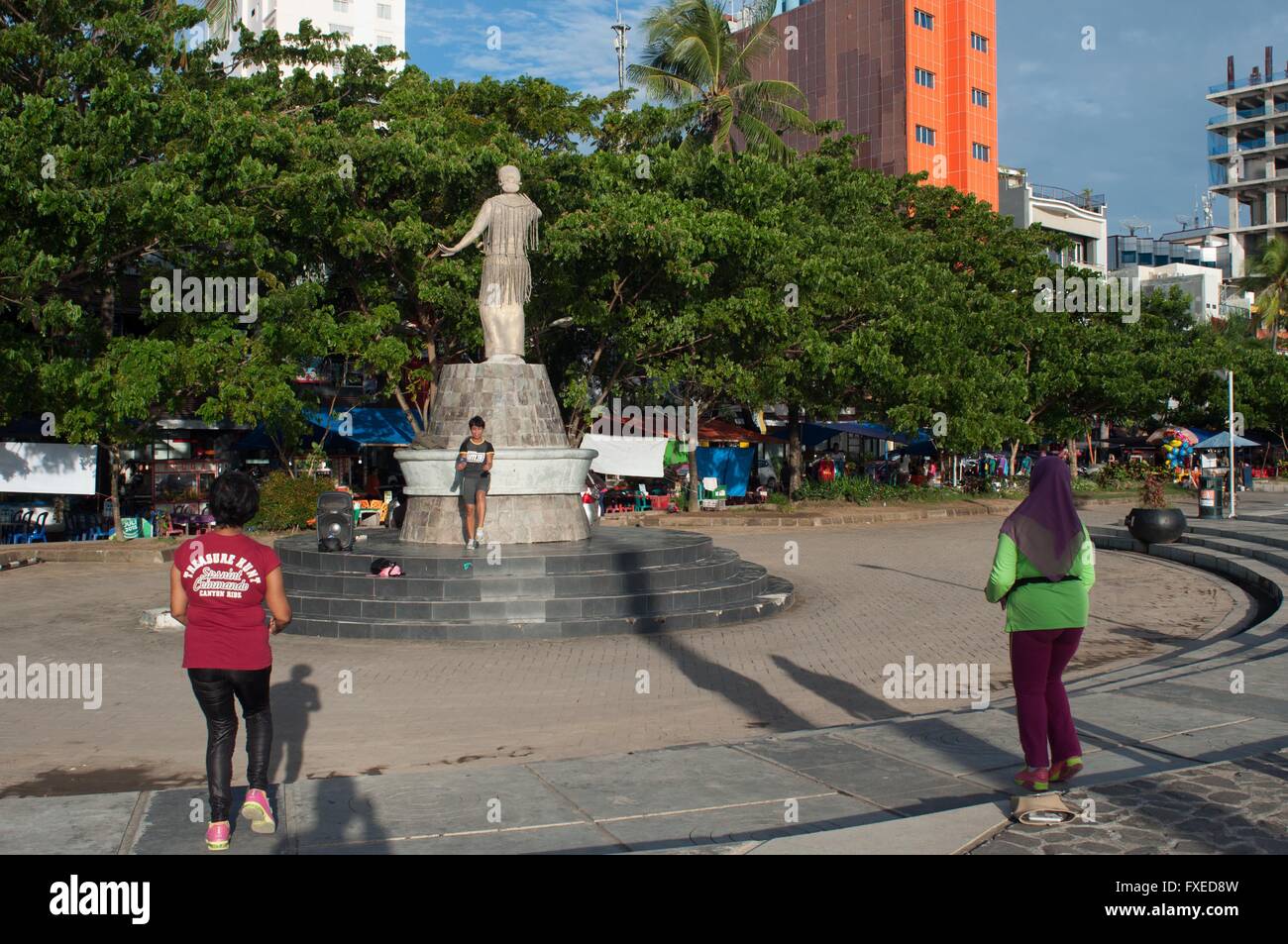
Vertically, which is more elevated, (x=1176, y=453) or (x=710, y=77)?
(x=710, y=77)

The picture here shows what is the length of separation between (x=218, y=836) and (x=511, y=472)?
928 centimetres

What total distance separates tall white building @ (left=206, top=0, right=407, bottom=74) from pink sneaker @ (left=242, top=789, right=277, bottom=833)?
239 feet

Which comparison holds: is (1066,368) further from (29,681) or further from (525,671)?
(29,681)

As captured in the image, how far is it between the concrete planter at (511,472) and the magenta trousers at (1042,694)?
925 cm

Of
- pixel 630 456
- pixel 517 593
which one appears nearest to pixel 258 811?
pixel 517 593

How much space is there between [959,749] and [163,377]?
18203mm

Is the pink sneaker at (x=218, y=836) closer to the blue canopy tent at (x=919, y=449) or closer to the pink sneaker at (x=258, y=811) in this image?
the pink sneaker at (x=258, y=811)

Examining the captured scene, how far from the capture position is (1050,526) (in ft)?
17.8

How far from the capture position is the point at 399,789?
591 centimetres

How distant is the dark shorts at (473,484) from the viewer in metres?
13.5

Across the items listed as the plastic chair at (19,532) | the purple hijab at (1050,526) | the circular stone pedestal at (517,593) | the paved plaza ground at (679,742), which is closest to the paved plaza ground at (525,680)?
the paved plaza ground at (679,742)

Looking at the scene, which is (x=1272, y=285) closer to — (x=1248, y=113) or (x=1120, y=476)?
(x=1120, y=476)

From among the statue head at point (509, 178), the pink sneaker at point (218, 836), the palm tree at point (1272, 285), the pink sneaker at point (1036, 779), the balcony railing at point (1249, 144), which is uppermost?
the balcony railing at point (1249, 144)

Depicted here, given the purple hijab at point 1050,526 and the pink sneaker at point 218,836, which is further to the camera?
the purple hijab at point 1050,526
